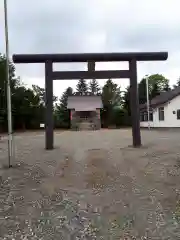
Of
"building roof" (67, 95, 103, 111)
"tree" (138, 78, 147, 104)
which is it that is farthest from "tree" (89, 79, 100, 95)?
"building roof" (67, 95, 103, 111)

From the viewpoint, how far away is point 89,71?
14156mm

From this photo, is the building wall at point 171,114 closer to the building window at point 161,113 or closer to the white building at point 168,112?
the white building at point 168,112

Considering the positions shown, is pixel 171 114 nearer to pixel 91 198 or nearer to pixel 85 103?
pixel 85 103

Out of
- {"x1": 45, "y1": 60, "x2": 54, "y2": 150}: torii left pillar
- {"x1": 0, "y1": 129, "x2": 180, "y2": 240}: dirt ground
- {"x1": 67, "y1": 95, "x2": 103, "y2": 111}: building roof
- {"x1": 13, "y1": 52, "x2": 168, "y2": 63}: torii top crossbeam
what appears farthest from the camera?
{"x1": 67, "y1": 95, "x2": 103, "y2": 111}: building roof

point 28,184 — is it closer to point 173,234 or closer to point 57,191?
point 57,191

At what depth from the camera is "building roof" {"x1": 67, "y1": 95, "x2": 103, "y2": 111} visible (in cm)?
4538

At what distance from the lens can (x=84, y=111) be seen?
1800 inches

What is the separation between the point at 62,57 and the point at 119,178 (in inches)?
284

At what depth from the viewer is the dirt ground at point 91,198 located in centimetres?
487

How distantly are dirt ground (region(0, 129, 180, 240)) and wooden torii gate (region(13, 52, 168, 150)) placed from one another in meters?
3.50

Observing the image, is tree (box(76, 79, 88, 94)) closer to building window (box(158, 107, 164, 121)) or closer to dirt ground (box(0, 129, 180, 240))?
building window (box(158, 107, 164, 121))

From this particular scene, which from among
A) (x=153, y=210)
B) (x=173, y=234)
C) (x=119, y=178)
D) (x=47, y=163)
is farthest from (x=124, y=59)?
(x=173, y=234)

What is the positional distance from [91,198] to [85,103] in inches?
1591

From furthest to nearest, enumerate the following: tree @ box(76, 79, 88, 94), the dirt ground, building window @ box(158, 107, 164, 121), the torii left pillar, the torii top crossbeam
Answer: tree @ box(76, 79, 88, 94), building window @ box(158, 107, 164, 121), the torii left pillar, the torii top crossbeam, the dirt ground
